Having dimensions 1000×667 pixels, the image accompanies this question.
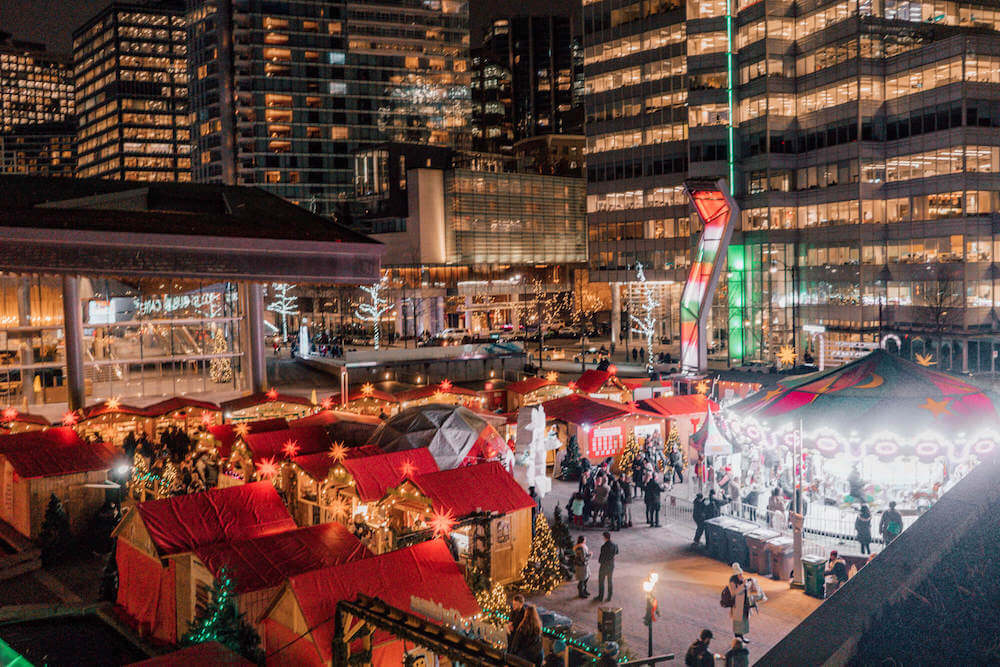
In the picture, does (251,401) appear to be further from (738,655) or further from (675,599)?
(738,655)

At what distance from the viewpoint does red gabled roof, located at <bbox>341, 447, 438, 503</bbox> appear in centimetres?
1570

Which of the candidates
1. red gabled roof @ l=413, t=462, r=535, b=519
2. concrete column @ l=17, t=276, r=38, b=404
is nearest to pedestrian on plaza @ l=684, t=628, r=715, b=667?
red gabled roof @ l=413, t=462, r=535, b=519

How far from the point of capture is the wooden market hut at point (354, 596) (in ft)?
30.6

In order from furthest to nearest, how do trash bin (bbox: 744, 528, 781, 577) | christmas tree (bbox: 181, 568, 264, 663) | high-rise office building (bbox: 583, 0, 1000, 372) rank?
high-rise office building (bbox: 583, 0, 1000, 372)
trash bin (bbox: 744, 528, 781, 577)
christmas tree (bbox: 181, 568, 264, 663)

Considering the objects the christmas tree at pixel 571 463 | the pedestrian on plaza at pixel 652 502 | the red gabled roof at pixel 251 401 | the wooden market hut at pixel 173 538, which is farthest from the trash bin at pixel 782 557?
the red gabled roof at pixel 251 401

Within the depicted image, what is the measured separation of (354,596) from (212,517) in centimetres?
484

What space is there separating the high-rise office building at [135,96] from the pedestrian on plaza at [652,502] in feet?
461

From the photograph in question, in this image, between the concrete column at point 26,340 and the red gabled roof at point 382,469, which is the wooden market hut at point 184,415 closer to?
the concrete column at point 26,340

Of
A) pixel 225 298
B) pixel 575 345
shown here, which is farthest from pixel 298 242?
pixel 575 345

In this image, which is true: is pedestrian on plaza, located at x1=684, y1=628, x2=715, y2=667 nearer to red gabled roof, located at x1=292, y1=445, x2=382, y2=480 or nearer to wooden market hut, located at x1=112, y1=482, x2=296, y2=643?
wooden market hut, located at x1=112, y1=482, x2=296, y2=643

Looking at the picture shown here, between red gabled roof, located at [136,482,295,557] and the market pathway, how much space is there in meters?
4.88

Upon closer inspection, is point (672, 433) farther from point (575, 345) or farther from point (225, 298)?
point (575, 345)

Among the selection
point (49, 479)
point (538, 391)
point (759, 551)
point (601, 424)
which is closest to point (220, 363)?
point (538, 391)

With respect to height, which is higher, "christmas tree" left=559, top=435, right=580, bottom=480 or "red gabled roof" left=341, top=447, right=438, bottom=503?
"red gabled roof" left=341, top=447, right=438, bottom=503
